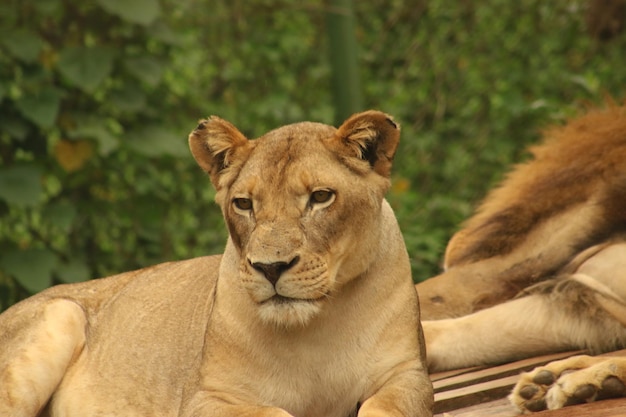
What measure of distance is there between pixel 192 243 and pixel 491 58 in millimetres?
2497

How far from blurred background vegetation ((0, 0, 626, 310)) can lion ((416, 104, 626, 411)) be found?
437mm

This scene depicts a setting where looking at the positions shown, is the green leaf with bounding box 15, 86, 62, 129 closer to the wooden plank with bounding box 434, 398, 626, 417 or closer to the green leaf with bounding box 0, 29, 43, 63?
the green leaf with bounding box 0, 29, 43, 63

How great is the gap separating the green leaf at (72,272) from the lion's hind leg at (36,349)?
5.84ft

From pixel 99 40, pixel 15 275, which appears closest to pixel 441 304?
pixel 15 275

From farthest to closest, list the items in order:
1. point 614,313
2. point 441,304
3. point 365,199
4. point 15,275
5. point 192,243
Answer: point 192,243 < point 15,275 < point 441,304 < point 614,313 < point 365,199

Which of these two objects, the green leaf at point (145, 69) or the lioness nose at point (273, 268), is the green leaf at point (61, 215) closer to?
the green leaf at point (145, 69)

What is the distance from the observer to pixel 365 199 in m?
2.91

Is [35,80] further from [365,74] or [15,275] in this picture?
[365,74]

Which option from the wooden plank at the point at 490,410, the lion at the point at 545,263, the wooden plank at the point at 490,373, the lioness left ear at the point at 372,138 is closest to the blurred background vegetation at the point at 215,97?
the lion at the point at 545,263

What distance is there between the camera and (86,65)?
219 inches

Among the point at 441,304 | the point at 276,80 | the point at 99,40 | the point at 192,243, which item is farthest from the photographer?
the point at 276,80

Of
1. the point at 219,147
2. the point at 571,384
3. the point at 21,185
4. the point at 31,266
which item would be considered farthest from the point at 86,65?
the point at 571,384

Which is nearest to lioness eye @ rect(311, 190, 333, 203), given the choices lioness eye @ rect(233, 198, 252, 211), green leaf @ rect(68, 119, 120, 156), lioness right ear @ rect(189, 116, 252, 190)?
lioness eye @ rect(233, 198, 252, 211)

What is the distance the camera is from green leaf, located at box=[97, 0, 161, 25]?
18.1 feet
